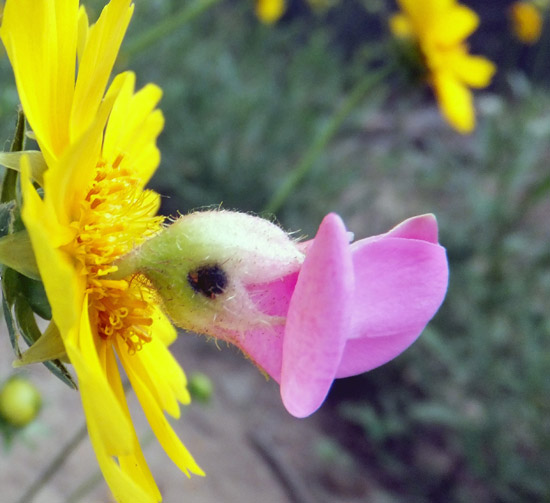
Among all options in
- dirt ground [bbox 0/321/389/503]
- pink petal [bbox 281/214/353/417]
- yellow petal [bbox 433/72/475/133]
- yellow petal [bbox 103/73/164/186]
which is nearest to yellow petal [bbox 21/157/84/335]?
pink petal [bbox 281/214/353/417]

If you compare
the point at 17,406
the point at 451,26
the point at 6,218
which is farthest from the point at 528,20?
the point at 6,218

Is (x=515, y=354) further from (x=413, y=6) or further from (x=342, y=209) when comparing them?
(x=413, y=6)

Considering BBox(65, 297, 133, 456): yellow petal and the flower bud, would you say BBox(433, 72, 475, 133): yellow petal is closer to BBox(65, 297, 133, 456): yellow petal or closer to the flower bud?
the flower bud

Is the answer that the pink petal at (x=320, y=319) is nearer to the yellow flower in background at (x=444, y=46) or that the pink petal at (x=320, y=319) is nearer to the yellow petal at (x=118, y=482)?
the yellow petal at (x=118, y=482)

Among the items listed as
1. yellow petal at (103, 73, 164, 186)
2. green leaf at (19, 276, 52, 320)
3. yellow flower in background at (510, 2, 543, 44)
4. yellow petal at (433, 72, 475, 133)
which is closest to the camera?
green leaf at (19, 276, 52, 320)

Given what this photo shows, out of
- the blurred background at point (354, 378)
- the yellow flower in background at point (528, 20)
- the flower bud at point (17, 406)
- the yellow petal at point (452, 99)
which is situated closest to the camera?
the flower bud at point (17, 406)

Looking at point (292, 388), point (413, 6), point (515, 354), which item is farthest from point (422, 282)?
point (515, 354)

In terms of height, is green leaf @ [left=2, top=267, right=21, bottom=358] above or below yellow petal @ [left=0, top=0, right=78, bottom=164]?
below

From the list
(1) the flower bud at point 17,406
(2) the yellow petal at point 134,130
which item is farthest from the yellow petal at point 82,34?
(1) the flower bud at point 17,406
